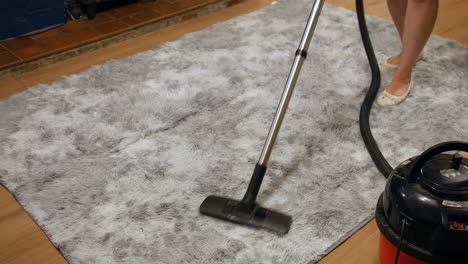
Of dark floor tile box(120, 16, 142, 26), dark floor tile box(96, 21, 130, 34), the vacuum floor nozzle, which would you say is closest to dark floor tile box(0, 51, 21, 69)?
dark floor tile box(96, 21, 130, 34)

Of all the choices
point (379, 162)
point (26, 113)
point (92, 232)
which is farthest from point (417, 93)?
point (26, 113)

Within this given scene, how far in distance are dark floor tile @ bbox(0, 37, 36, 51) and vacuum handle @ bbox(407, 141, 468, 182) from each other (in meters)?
1.87

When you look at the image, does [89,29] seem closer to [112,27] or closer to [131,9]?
[112,27]

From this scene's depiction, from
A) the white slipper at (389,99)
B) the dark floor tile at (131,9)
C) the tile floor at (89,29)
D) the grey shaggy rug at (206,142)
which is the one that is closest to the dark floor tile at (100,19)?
the tile floor at (89,29)

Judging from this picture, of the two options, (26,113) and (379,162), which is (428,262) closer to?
(379,162)

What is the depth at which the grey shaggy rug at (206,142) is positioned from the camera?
1352 mm

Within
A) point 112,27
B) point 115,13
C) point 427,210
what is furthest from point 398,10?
point 115,13

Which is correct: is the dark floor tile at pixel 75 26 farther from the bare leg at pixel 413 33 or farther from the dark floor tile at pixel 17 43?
the bare leg at pixel 413 33

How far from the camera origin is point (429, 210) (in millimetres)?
991

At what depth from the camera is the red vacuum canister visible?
98 cm

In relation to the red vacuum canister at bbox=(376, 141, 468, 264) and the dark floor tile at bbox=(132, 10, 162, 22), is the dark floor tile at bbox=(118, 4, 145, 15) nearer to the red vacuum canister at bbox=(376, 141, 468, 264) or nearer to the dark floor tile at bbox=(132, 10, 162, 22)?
the dark floor tile at bbox=(132, 10, 162, 22)

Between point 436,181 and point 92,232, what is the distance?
0.86 metres

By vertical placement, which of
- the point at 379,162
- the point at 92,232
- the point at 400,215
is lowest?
the point at 92,232

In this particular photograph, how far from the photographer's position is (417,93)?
202 cm
